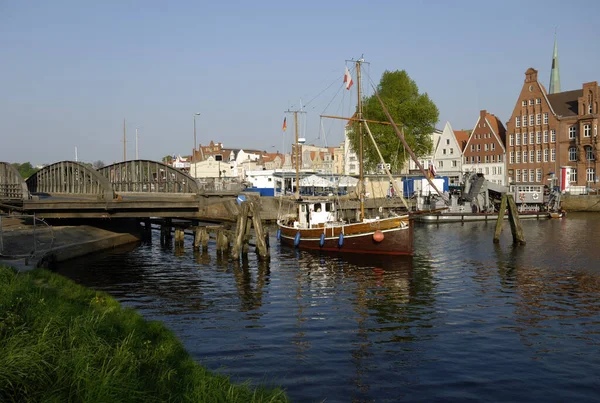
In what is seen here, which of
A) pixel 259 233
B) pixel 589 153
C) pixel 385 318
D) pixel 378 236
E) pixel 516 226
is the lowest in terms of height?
pixel 385 318

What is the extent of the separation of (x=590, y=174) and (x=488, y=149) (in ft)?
67.6

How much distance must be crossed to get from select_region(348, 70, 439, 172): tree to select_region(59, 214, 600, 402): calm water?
43670mm

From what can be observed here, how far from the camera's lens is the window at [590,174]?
281 ft

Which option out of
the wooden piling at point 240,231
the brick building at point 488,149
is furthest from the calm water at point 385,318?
the brick building at point 488,149

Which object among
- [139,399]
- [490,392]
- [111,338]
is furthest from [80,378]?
[490,392]

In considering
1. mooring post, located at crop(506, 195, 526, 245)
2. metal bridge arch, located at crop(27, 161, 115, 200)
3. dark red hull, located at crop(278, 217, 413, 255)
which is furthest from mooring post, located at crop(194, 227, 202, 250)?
mooring post, located at crop(506, 195, 526, 245)

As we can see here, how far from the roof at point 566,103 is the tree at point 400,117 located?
80.3 ft

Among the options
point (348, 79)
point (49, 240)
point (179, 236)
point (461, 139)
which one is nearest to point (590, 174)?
point (461, 139)

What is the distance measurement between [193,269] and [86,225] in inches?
580

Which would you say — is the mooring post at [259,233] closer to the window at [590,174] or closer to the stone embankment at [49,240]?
the stone embankment at [49,240]

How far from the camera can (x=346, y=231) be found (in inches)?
1512

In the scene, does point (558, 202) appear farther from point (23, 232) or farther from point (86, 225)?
point (23, 232)

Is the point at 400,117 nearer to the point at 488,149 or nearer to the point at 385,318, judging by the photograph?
the point at 488,149

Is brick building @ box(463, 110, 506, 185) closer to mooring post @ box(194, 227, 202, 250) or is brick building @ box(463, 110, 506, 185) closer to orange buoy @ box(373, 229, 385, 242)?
orange buoy @ box(373, 229, 385, 242)
